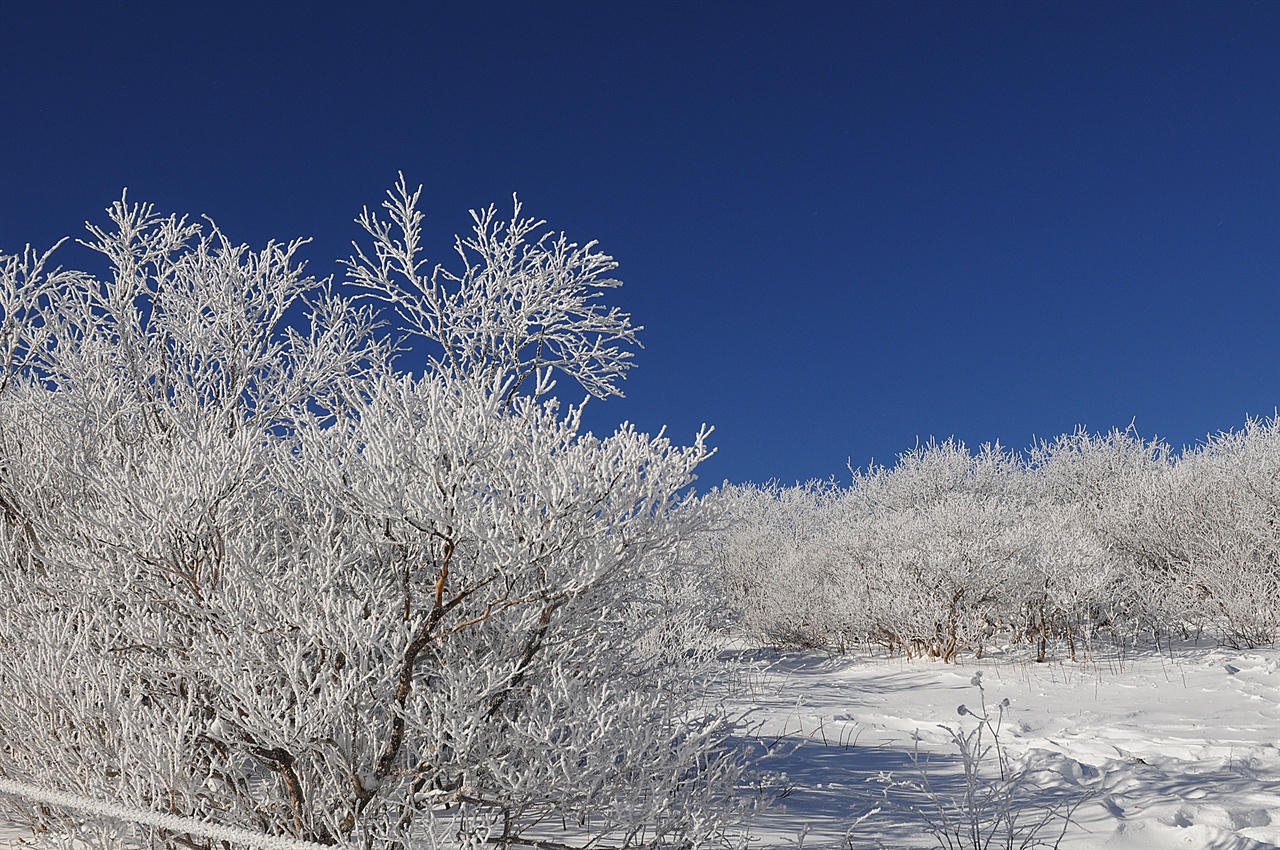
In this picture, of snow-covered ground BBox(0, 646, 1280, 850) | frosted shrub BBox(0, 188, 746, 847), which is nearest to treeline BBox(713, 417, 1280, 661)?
snow-covered ground BBox(0, 646, 1280, 850)

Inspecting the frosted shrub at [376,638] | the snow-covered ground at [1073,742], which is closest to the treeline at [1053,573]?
the snow-covered ground at [1073,742]

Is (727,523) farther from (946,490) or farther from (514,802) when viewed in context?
(946,490)

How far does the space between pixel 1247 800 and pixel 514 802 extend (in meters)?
4.03

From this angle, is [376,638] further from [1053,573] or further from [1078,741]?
[1053,573]

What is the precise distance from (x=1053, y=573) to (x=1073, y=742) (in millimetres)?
5638

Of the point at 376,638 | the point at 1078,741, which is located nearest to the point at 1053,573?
the point at 1078,741

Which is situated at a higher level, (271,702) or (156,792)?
(271,702)

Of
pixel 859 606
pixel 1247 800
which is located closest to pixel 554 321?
pixel 1247 800

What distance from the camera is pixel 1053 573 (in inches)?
438

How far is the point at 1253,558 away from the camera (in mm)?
12320

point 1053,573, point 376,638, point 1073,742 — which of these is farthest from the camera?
point 1053,573

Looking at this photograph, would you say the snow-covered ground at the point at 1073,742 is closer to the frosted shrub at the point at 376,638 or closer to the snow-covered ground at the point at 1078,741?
the snow-covered ground at the point at 1078,741

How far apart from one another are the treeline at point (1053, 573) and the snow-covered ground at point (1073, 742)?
855 mm

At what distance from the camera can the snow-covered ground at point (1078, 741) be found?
4.05 m
